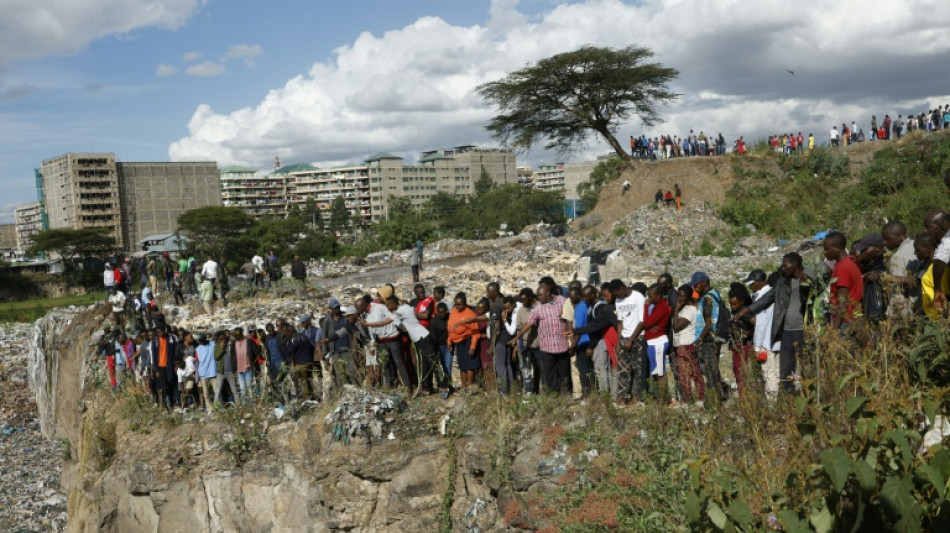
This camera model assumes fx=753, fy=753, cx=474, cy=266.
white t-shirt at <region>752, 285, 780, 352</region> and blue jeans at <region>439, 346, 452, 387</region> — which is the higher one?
white t-shirt at <region>752, 285, 780, 352</region>

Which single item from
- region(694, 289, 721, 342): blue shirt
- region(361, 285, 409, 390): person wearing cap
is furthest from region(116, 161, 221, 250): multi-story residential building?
region(694, 289, 721, 342): blue shirt

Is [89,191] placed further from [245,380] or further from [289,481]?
[289,481]

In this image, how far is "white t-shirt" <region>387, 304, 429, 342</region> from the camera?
7.70m

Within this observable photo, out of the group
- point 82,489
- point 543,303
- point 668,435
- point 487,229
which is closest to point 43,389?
point 82,489

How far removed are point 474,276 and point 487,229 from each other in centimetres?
2845

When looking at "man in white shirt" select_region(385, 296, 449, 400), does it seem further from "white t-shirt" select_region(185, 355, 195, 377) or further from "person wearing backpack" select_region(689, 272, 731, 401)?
"white t-shirt" select_region(185, 355, 195, 377)

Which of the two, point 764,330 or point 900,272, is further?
point 764,330

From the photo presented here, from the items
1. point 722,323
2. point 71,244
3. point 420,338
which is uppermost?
point 71,244

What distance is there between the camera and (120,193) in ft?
266

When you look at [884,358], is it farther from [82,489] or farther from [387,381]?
[82,489]

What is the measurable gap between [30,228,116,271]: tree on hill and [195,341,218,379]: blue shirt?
161 feet

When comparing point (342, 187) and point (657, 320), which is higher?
point (342, 187)

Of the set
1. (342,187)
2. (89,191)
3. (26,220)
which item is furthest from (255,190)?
(26,220)

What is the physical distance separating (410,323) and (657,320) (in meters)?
2.68
